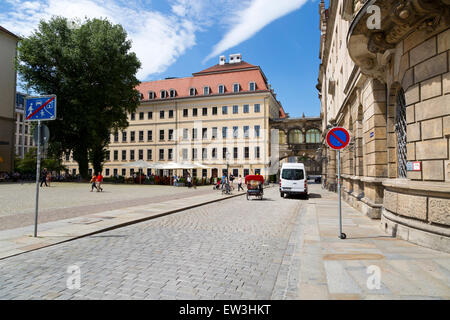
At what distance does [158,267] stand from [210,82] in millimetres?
57899

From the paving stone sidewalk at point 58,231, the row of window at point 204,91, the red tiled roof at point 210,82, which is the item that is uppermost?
the red tiled roof at point 210,82

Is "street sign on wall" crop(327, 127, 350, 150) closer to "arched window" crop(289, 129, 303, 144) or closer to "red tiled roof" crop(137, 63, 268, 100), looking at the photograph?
"arched window" crop(289, 129, 303, 144)

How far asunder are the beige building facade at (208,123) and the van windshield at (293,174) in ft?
97.9

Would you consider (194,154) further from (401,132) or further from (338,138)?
(338,138)

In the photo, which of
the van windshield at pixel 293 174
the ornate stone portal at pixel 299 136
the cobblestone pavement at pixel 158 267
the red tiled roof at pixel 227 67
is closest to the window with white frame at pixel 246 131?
the ornate stone portal at pixel 299 136

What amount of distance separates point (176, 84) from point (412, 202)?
61.1m

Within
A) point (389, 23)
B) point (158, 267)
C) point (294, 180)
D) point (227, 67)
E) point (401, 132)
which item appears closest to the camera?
point (158, 267)

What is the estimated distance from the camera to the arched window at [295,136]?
5519 cm

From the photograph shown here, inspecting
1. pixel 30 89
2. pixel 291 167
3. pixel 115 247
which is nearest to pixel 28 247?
pixel 115 247

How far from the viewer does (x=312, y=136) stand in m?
54.5

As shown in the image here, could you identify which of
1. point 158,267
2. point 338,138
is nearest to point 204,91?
point 338,138

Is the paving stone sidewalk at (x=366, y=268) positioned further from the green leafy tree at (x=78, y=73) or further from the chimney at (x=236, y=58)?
the chimney at (x=236, y=58)

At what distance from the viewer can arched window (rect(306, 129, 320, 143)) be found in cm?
5428

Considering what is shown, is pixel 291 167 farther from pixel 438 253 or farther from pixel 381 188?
pixel 438 253
